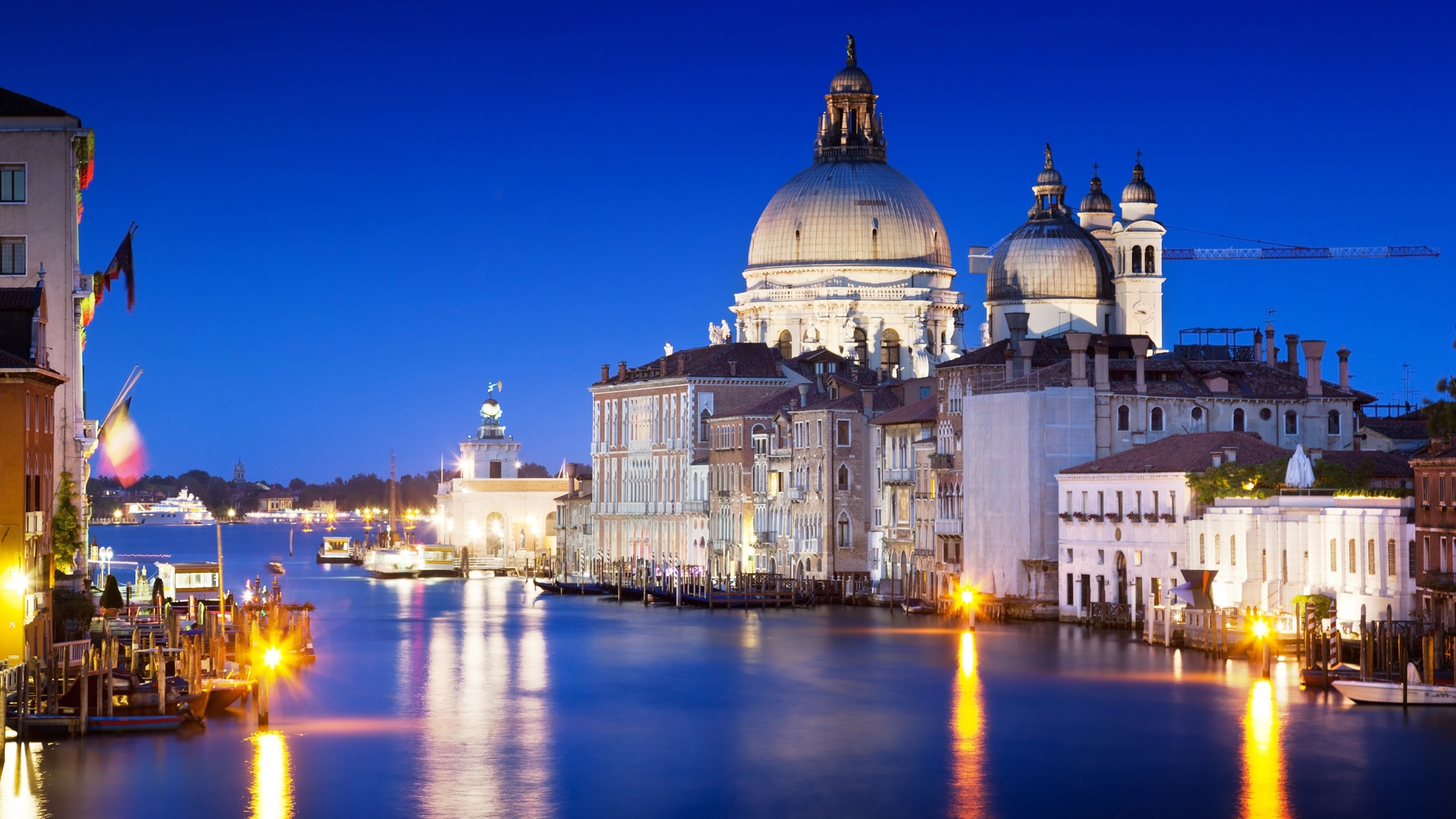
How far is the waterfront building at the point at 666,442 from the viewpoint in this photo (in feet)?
295

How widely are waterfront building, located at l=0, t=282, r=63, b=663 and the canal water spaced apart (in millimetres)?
2209

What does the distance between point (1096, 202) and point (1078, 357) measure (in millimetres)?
25697

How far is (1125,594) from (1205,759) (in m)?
22.1

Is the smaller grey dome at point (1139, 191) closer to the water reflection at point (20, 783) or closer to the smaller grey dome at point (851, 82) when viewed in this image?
the smaller grey dome at point (851, 82)

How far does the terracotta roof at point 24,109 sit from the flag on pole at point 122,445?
7955 mm

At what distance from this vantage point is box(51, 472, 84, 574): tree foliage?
43.2 metres

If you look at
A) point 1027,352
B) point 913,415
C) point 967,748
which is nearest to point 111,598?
point 967,748

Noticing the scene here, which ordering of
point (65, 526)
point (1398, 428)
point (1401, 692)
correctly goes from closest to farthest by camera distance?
1. point (1401, 692)
2. point (65, 526)
3. point (1398, 428)

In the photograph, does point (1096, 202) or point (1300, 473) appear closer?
point (1300, 473)

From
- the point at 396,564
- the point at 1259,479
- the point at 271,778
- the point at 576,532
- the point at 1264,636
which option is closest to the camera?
the point at 271,778

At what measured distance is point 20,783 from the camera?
32.7 m

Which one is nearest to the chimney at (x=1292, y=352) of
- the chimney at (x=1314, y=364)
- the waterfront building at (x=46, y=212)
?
the chimney at (x=1314, y=364)

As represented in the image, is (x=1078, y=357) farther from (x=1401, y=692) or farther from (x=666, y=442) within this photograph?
(x=666, y=442)

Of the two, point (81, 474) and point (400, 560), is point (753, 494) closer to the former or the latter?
point (400, 560)
